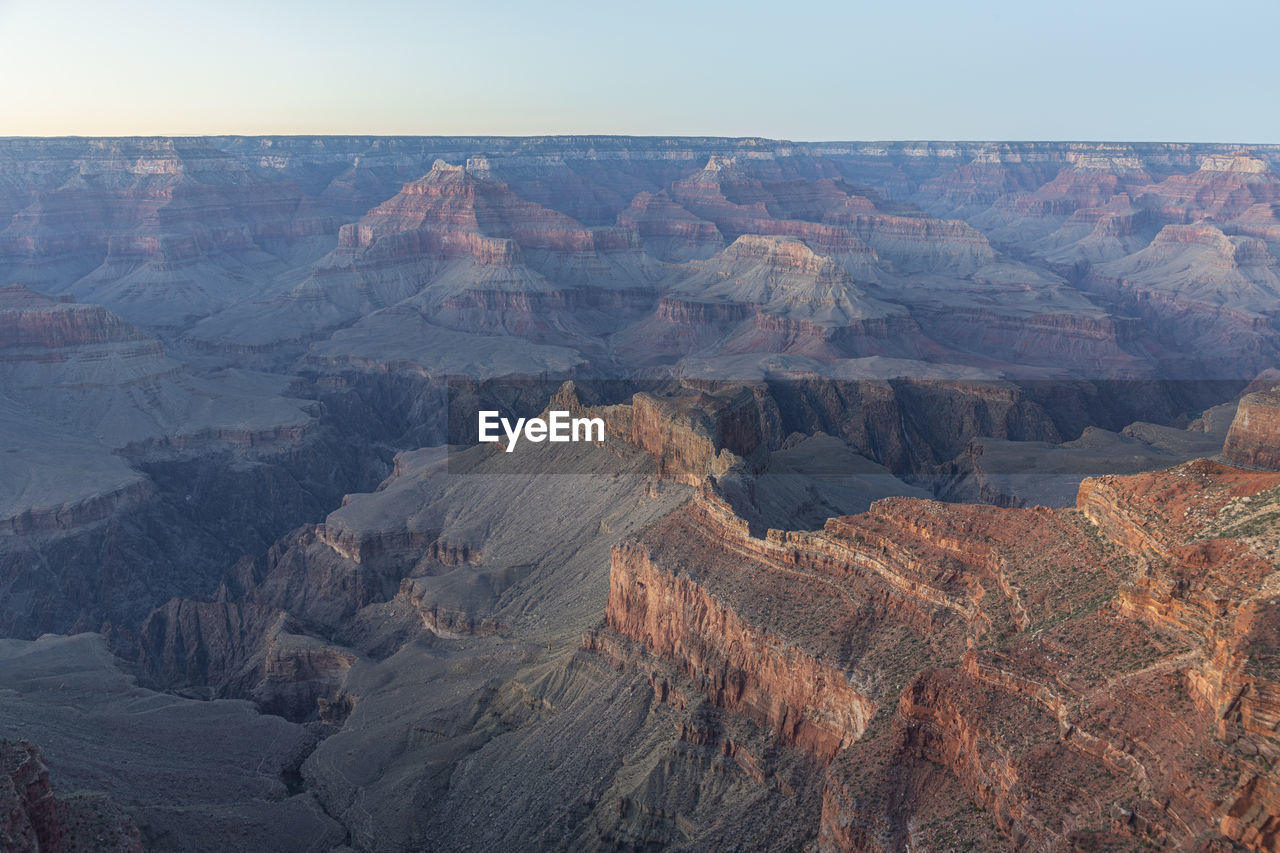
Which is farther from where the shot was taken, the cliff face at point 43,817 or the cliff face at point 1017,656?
the cliff face at point 43,817

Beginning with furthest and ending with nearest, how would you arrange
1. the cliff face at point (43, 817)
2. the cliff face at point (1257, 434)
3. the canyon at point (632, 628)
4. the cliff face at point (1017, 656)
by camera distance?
the cliff face at point (1257, 434), the canyon at point (632, 628), the cliff face at point (43, 817), the cliff face at point (1017, 656)

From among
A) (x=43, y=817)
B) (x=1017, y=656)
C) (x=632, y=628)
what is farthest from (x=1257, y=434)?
→ (x=43, y=817)

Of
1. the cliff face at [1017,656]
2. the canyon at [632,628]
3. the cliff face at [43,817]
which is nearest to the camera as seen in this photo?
the cliff face at [1017,656]

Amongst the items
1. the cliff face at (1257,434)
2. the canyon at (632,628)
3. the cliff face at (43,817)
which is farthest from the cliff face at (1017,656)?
the cliff face at (1257,434)

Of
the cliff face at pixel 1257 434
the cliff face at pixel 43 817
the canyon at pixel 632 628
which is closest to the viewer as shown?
the cliff face at pixel 43 817

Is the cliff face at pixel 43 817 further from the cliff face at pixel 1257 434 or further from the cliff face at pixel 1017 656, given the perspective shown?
the cliff face at pixel 1257 434

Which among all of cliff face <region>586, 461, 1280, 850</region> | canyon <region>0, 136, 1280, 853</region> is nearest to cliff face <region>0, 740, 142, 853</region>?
canyon <region>0, 136, 1280, 853</region>

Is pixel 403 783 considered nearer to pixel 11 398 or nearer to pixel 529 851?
pixel 529 851

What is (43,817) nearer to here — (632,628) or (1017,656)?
(632,628)
